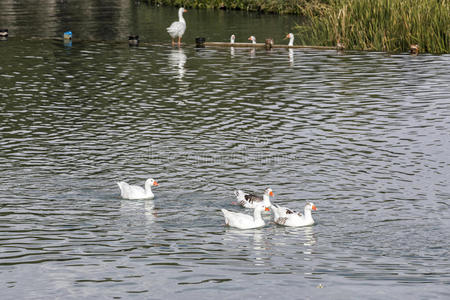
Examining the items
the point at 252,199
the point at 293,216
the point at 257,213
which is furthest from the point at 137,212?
the point at 293,216

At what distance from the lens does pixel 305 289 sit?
47.5 ft

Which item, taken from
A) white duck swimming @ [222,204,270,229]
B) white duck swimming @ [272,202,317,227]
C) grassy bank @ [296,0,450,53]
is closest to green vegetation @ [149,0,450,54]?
grassy bank @ [296,0,450,53]

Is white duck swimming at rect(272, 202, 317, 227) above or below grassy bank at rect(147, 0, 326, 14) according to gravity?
below

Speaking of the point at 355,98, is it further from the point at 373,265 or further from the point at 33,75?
the point at 373,265

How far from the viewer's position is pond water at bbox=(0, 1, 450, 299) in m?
15.2

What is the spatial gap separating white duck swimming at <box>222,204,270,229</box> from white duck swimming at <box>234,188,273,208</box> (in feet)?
1.93

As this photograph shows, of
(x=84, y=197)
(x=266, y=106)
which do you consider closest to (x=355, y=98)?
(x=266, y=106)

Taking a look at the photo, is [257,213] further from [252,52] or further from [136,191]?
[252,52]

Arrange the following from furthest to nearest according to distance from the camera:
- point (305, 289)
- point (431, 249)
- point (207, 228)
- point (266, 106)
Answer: point (266, 106) → point (207, 228) → point (431, 249) → point (305, 289)

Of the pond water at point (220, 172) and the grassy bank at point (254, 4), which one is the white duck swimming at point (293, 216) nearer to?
the pond water at point (220, 172)

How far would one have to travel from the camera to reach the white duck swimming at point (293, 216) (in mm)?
18109

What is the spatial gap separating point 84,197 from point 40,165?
12.2ft

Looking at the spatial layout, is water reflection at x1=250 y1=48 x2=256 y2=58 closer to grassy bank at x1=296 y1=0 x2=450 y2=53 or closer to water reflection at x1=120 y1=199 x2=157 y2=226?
grassy bank at x1=296 y1=0 x2=450 y2=53

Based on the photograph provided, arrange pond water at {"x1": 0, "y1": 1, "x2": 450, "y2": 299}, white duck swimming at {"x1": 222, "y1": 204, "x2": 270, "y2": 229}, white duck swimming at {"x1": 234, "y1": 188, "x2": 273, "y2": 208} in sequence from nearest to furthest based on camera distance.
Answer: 1. pond water at {"x1": 0, "y1": 1, "x2": 450, "y2": 299}
2. white duck swimming at {"x1": 222, "y1": 204, "x2": 270, "y2": 229}
3. white duck swimming at {"x1": 234, "y1": 188, "x2": 273, "y2": 208}
